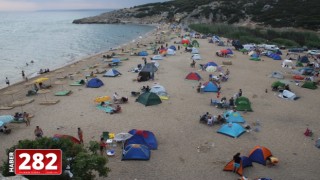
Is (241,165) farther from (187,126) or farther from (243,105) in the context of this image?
(243,105)

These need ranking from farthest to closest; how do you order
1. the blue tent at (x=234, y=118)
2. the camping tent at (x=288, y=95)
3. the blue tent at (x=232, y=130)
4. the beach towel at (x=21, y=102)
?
the camping tent at (x=288, y=95), the beach towel at (x=21, y=102), the blue tent at (x=234, y=118), the blue tent at (x=232, y=130)

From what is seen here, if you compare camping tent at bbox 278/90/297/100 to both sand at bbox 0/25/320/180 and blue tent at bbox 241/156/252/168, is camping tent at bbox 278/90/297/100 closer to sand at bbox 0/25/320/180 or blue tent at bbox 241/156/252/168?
sand at bbox 0/25/320/180

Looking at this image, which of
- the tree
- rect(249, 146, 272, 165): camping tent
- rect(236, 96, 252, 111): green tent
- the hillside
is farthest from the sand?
the hillside

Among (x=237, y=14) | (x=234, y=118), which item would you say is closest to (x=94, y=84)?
(x=234, y=118)

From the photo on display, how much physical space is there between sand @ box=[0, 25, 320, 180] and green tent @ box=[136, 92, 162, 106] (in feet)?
1.82

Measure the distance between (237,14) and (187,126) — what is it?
287 ft

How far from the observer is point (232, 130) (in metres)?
16.5

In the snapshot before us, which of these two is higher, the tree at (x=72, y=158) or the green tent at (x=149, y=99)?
the tree at (x=72, y=158)

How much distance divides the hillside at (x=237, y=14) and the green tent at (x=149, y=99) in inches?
2373

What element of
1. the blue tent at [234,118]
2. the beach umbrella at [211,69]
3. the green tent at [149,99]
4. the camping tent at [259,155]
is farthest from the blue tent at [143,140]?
A: the beach umbrella at [211,69]

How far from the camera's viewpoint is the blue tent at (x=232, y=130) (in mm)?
16417


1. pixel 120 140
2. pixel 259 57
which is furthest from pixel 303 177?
pixel 259 57

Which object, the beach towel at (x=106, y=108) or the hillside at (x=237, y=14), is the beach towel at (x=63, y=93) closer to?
the beach towel at (x=106, y=108)

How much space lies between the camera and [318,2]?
87.7 meters
